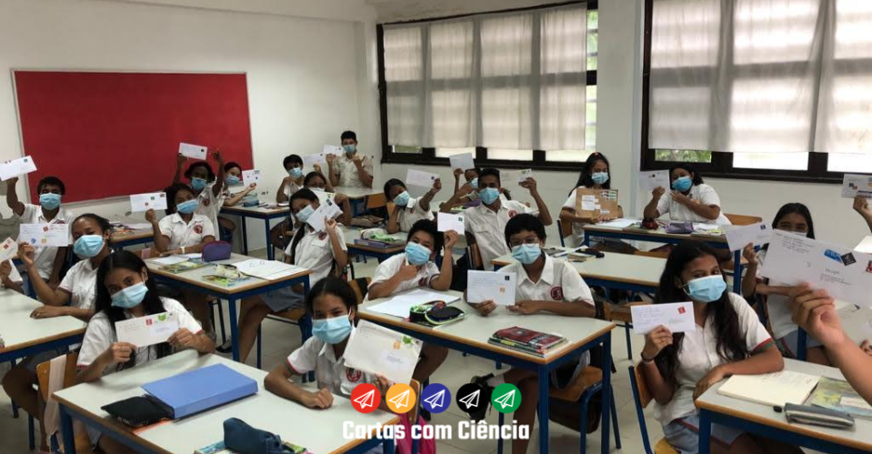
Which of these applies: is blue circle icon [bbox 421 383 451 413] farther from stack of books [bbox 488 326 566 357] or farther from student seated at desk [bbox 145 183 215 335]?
student seated at desk [bbox 145 183 215 335]

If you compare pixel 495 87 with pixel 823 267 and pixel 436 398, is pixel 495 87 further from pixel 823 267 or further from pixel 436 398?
pixel 823 267

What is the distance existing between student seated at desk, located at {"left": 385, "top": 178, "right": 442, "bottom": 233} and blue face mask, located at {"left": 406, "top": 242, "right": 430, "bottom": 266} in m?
1.69

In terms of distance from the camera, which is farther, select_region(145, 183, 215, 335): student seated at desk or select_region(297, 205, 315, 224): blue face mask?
select_region(145, 183, 215, 335): student seated at desk

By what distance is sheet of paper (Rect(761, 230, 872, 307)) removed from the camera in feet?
6.67

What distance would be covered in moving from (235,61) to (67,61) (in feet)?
6.12

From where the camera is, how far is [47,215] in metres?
5.16

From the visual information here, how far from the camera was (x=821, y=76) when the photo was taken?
571 centimetres

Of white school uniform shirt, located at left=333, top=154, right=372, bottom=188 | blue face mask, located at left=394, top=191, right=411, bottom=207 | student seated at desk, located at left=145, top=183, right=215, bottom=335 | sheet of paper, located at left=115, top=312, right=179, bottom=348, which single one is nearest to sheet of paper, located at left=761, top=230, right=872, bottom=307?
sheet of paper, located at left=115, top=312, right=179, bottom=348

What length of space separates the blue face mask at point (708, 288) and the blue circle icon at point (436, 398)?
5.43ft

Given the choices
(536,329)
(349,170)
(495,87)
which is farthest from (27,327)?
(495,87)

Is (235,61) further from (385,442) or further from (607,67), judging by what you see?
(385,442)

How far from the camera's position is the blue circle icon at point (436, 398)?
11.9 ft

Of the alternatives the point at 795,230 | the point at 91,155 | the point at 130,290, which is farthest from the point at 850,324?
the point at 91,155

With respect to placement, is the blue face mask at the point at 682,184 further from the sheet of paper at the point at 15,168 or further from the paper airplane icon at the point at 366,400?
the sheet of paper at the point at 15,168
